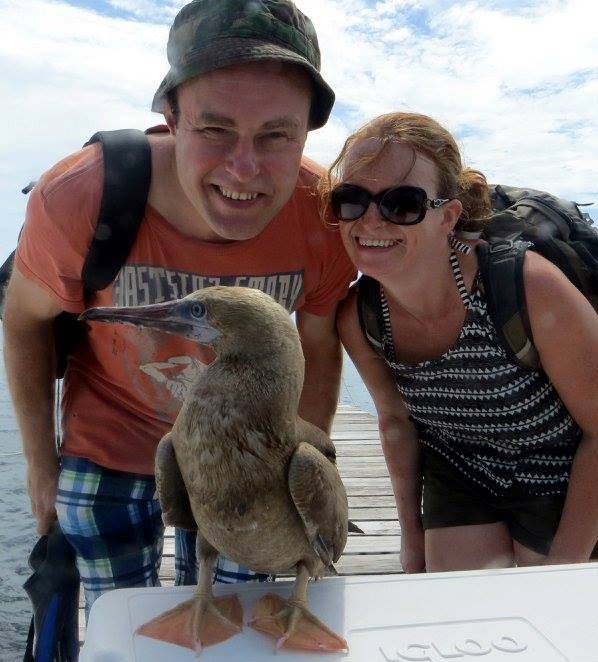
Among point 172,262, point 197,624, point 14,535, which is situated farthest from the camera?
point 14,535

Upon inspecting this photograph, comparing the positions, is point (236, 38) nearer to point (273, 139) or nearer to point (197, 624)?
point (273, 139)

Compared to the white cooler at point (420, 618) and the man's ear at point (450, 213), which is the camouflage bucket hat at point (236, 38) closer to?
the man's ear at point (450, 213)

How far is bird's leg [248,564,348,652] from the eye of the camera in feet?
4.24

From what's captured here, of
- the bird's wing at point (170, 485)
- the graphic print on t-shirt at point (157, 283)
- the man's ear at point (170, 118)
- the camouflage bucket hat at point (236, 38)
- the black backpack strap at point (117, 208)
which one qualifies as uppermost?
the camouflage bucket hat at point (236, 38)

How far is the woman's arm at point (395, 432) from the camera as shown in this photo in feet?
7.30

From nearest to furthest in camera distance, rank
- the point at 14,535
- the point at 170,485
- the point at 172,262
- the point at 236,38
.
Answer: the point at 170,485
the point at 236,38
the point at 172,262
the point at 14,535

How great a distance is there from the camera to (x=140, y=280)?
1.84 meters

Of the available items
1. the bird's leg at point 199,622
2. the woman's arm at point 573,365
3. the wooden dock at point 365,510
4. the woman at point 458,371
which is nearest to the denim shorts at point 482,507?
the woman at point 458,371

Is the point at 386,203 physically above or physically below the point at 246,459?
above

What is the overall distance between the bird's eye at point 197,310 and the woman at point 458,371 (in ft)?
2.37

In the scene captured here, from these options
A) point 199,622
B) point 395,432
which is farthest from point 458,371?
point 199,622

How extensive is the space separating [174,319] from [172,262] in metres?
0.52

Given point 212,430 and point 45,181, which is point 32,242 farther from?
point 212,430

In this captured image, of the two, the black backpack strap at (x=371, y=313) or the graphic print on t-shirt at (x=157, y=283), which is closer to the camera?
the graphic print on t-shirt at (x=157, y=283)
